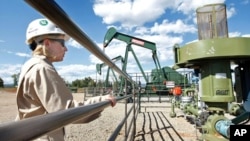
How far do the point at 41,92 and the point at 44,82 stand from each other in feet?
0.13

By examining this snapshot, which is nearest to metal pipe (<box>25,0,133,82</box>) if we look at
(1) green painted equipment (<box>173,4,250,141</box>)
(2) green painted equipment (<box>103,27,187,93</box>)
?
(1) green painted equipment (<box>173,4,250,141</box>)

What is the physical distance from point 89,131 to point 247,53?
3604mm

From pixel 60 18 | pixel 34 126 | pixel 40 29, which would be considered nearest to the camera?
pixel 34 126

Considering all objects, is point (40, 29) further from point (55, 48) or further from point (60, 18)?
point (60, 18)

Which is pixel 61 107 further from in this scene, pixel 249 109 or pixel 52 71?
pixel 249 109

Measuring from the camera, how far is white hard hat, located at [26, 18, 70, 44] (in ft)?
3.74

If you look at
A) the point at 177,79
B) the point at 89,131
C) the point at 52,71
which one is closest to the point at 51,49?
the point at 52,71

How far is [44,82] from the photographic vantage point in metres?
0.91

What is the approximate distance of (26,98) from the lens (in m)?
1.01

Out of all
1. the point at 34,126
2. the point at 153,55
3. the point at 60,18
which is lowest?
the point at 34,126

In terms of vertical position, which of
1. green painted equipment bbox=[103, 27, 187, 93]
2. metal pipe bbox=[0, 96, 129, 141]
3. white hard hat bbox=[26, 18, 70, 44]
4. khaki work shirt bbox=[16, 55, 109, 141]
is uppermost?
green painted equipment bbox=[103, 27, 187, 93]

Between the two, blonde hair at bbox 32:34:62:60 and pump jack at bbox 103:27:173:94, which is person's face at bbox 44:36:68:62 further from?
pump jack at bbox 103:27:173:94

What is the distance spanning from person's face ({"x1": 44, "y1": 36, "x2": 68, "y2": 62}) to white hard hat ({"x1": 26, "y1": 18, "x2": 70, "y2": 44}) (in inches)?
1.5

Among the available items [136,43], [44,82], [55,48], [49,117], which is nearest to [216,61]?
[55,48]
